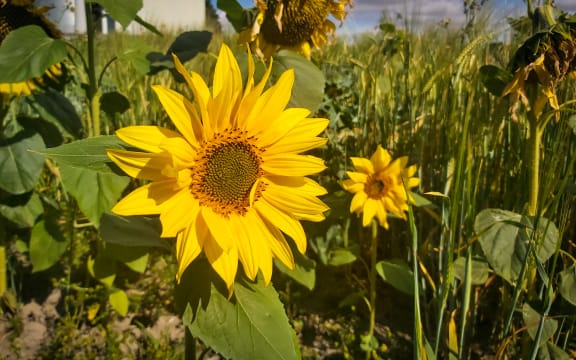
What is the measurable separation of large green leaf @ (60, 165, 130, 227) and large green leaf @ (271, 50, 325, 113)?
1.21ft

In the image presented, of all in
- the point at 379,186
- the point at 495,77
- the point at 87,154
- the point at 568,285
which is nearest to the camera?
the point at 87,154

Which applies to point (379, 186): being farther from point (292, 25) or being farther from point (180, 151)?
point (180, 151)

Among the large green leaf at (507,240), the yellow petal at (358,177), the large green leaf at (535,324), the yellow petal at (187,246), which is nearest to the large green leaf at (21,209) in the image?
the yellow petal at (187,246)

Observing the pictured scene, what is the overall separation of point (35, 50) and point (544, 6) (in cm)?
99

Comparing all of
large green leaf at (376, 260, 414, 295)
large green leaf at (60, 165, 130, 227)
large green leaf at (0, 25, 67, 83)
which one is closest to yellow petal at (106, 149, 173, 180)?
large green leaf at (60, 165, 130, 227)

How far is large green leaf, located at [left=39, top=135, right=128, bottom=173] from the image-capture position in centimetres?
64

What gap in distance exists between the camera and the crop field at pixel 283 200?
72cm

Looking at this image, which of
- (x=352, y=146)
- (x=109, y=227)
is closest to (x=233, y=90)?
(x=109, y=227)

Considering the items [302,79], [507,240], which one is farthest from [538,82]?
[302,79]

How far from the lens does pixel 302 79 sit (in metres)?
1.02

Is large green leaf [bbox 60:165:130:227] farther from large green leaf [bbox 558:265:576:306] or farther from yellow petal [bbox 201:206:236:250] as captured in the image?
large green leaf [bbox 558:265:576:306]

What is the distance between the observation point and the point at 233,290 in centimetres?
A: 74

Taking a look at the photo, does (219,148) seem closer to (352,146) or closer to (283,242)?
(283,242)

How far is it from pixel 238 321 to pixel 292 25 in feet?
2.89
